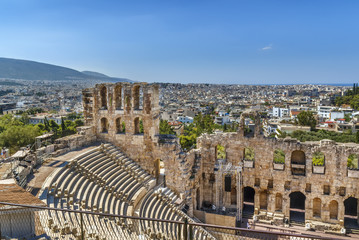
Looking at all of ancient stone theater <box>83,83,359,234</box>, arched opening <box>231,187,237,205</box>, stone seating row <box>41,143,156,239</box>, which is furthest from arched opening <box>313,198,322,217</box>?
stone seating row <box>41,143,156,239</box>

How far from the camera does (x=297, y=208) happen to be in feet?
84.9

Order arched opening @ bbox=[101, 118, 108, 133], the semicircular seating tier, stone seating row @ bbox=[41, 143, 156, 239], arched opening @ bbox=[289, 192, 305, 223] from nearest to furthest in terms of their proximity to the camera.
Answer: the semicircular seating tier
stone seating row @ bbox=[41, 143, 156, 239]
arched opening @ bbox=[289, 192, 305, 223]
arched opening @ bbox=[101, 118, 108, 133]

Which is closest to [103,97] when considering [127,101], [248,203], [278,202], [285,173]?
[127,101]

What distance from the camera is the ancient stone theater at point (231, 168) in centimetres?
2208

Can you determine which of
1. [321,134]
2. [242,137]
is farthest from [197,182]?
[321,134]

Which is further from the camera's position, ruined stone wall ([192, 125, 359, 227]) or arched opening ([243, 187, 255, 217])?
arched opening ([243, 187, 255, 217])

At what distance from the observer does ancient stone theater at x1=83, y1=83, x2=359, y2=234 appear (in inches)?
869

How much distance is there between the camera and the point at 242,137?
23.7 meters

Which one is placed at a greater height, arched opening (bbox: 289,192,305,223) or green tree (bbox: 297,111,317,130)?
green tree (bbox: 297,111,317,130)

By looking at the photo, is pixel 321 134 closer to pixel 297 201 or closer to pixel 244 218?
pixel 297 201

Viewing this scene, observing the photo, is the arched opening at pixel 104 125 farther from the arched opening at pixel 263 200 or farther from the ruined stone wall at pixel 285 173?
the arched opening at pixel 263 200

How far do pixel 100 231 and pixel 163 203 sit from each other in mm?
7978

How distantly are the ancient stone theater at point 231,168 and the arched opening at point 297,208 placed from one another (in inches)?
6.9

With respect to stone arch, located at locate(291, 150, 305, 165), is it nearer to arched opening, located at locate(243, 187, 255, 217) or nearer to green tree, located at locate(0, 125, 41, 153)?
arched opening, located at locate(243, 187, 255, 217)
